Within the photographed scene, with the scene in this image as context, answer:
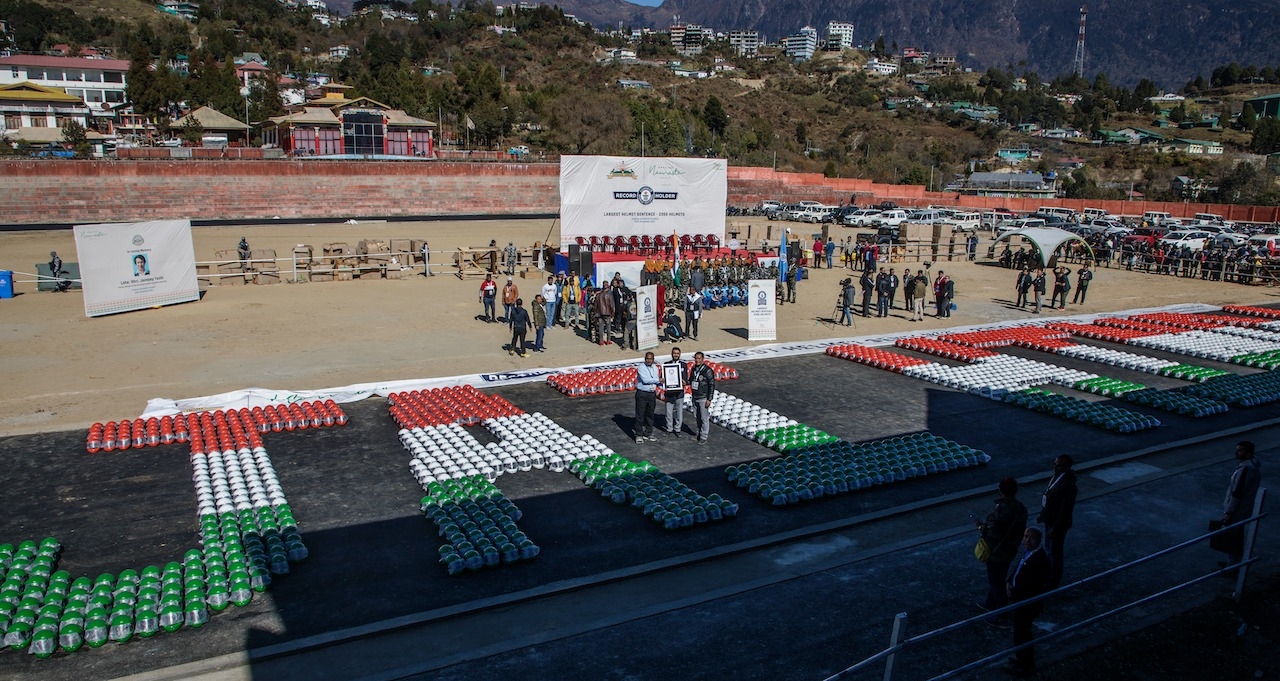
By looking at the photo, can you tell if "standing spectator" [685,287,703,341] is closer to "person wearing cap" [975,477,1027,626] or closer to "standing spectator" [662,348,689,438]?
"standing spectator" [662,348,689,438]

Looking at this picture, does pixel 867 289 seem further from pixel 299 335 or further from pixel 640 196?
pixel 299 335

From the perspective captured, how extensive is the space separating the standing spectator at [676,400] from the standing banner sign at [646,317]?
6.90m

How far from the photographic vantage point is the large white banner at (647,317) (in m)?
21.8

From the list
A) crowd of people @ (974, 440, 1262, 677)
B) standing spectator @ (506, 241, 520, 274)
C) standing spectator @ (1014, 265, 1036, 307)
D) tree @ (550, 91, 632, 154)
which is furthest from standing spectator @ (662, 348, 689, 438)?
tree @ (550, 91, 632, 154)

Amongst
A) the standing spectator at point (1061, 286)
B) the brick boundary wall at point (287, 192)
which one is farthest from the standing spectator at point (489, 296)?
the brick boundary wall at point (287, 192)

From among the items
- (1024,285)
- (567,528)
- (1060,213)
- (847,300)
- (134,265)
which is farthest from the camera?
(1060,213)

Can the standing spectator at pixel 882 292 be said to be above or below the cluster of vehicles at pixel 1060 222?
below

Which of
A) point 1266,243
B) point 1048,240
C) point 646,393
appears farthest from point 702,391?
point 1266,243

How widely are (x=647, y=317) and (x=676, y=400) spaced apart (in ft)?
24.9

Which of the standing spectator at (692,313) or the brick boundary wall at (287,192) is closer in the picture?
the standing spectator at (692,313)

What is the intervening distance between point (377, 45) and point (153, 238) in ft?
375

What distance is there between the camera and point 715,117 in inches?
3942

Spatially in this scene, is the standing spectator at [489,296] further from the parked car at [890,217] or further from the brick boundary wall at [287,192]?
the parked car at [890,217]

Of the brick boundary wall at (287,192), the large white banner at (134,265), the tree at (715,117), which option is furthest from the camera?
the tree at (715,117)
